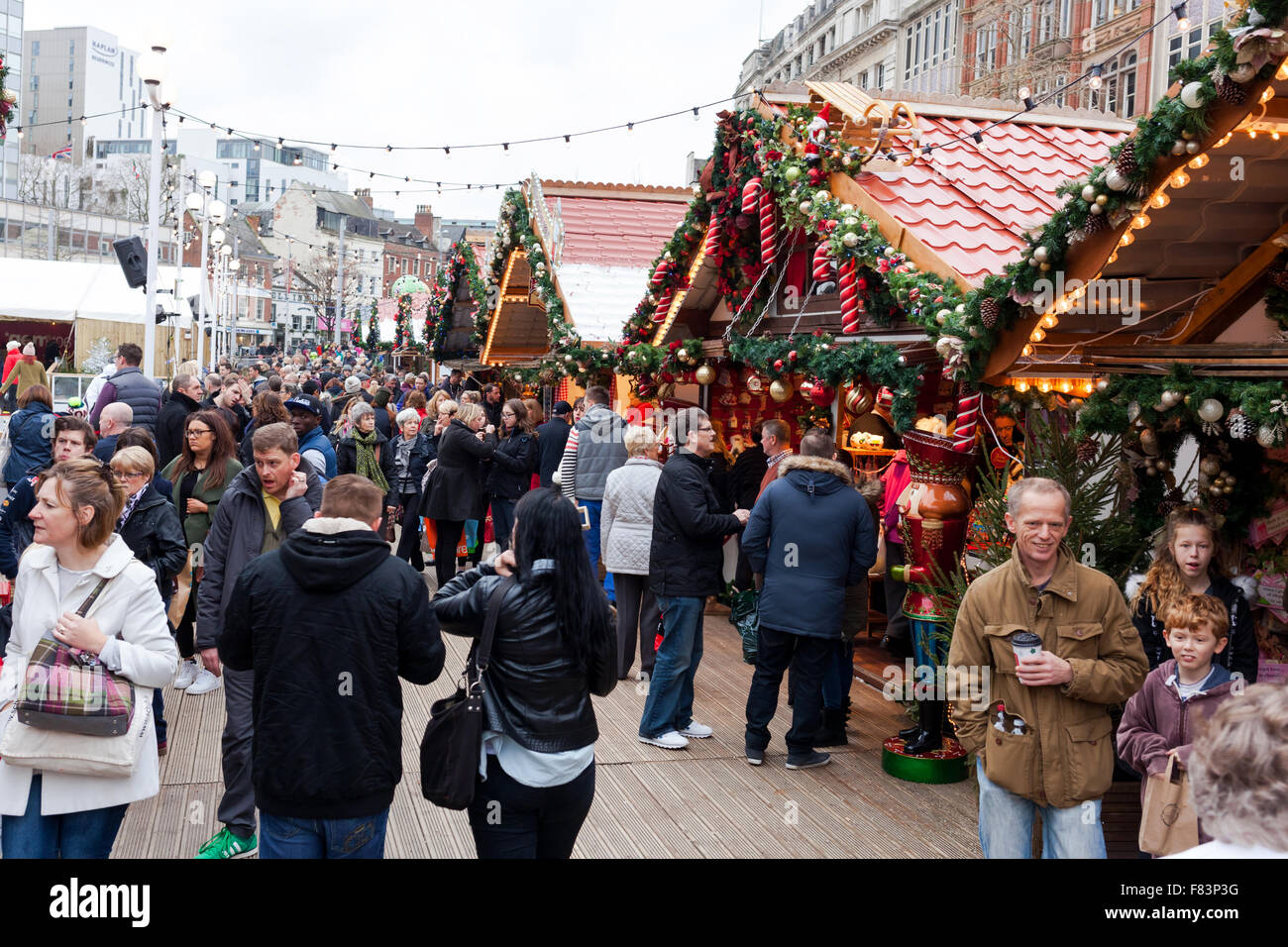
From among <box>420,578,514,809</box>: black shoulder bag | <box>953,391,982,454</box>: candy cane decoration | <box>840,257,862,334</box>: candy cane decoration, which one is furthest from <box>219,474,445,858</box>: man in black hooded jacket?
<box>840,257,862,334</box>: candy cane decoration

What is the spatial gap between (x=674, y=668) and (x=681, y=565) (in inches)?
24.6

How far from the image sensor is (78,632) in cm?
352

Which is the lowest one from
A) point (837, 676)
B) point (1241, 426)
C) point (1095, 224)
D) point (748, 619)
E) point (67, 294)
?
point (837, 676)

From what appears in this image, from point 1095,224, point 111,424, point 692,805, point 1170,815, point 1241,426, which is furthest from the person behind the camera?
point 111,424

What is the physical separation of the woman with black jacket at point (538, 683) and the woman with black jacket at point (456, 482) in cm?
661

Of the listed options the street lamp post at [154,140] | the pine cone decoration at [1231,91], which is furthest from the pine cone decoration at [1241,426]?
the street lamp post at [154,140]

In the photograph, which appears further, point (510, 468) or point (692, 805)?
point (510, 468)

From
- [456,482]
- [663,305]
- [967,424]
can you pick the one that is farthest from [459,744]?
[663,305]

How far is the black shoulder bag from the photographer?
353cm

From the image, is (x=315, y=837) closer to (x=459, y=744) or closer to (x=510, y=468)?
(x=459, y=744)

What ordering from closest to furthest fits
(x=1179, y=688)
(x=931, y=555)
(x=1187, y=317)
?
(x=1179, y=688), (x=1187, y=317), (x=931, y=555)

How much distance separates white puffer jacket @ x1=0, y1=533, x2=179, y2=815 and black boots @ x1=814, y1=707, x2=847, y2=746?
4.20 meters

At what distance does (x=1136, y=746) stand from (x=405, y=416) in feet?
27.8

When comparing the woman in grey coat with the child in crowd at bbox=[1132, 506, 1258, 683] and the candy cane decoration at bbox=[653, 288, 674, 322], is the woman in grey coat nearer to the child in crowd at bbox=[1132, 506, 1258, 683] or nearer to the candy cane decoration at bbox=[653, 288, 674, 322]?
the child in crowd at bbox=[1132, 506, 1258, 683]
